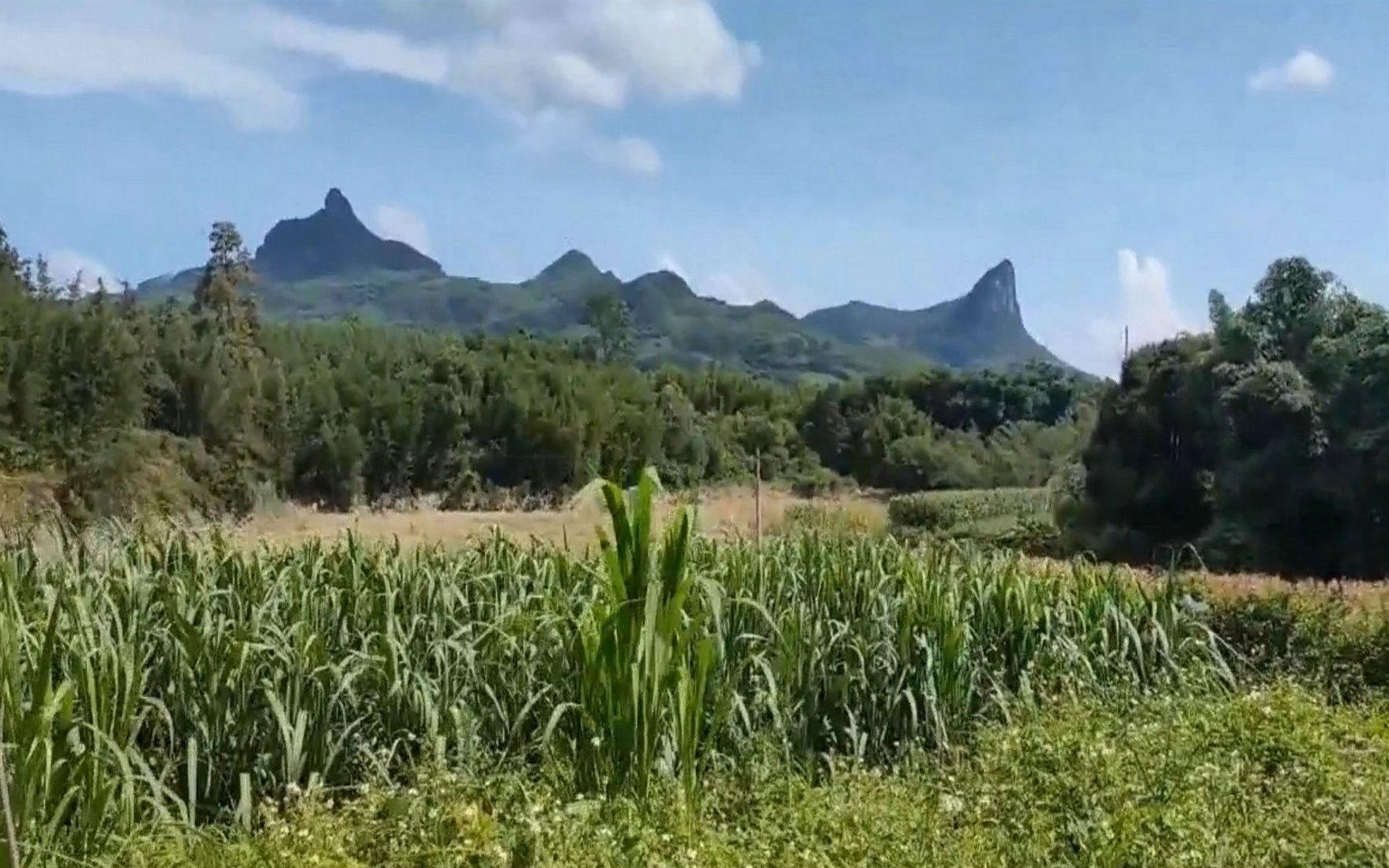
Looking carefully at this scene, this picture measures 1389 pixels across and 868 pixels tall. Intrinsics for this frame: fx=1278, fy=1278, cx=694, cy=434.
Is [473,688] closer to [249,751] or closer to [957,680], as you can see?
[249,751]

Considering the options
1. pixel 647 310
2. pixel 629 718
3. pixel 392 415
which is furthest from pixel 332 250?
pixel 629 718

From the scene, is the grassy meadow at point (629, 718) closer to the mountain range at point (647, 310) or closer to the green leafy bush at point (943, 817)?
the green leafy bush at point (943, 817)

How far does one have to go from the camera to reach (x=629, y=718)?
3.13 m

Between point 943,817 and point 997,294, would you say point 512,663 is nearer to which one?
point 943,817

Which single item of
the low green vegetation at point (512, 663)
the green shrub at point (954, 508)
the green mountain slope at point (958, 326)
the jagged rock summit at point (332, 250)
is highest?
the jagged rock summit at point (332, 250)

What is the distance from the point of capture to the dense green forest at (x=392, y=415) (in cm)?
1803

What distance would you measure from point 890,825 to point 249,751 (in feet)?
5.60

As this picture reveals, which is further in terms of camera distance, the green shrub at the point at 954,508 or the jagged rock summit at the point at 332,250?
the jagged rock summit at the point at 332,250

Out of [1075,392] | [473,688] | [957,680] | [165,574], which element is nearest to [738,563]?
[957,680]

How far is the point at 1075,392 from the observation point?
44188 millimetres

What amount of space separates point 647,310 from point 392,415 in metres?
95.3

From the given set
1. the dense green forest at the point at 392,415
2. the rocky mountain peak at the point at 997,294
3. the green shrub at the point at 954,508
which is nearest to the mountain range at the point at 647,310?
the rocky mountain peak at the point at 997,294

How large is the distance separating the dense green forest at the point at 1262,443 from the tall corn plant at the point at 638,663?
1335cm

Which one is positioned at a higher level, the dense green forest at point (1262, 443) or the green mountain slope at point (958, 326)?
the green mountain slope at point (958, 326)
